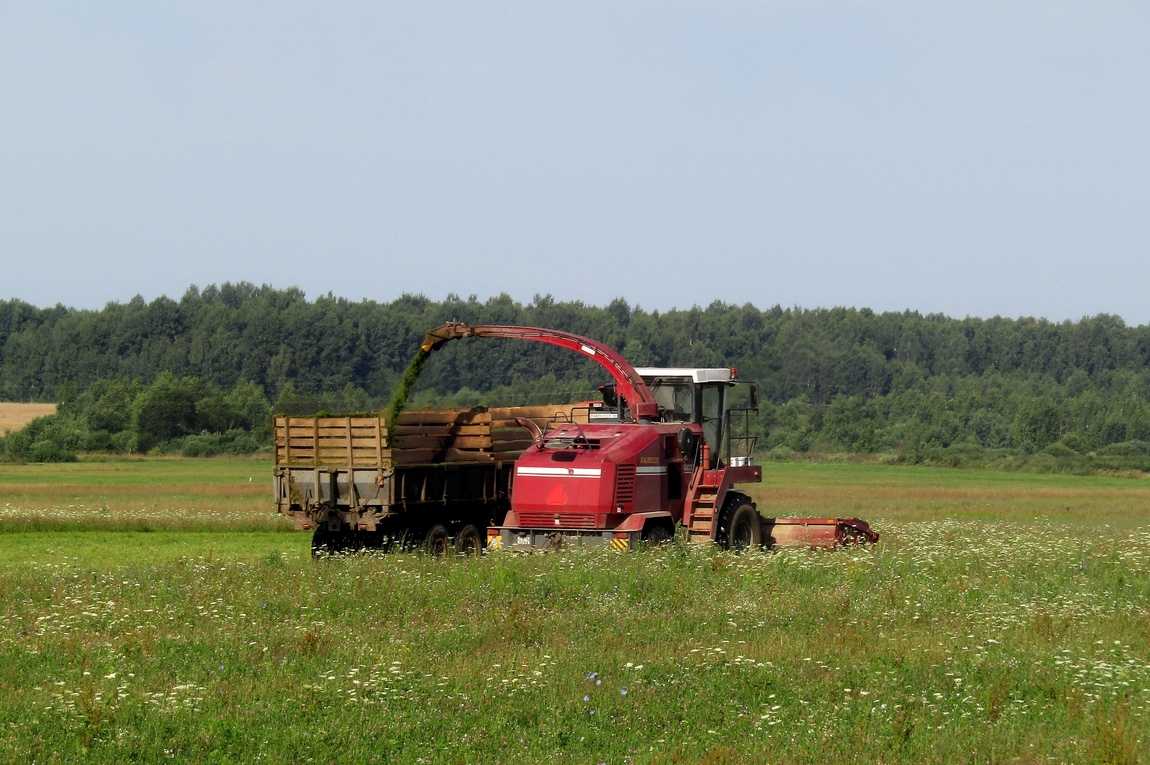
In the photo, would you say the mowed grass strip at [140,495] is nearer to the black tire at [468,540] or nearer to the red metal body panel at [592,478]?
the black tire at [468,540]

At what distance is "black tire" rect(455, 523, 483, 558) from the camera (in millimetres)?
23219

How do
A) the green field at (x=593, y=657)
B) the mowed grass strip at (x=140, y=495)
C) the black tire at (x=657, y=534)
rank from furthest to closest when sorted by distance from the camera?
A: 1. the mowed grass strip at (x=140, y=495)
2. the black tire at (x=657, y=534)
3. the green field at (x=593, y=657)

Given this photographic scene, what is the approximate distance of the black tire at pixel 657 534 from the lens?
66.8 feet

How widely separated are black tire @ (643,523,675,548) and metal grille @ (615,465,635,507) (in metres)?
0.56

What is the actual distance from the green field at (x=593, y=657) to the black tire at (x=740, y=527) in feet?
6.55

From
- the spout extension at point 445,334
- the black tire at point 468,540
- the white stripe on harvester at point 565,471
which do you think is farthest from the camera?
the black tire at point 468,540

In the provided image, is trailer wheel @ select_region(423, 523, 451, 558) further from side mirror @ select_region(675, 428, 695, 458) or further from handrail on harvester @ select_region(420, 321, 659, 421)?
side mirror @ select_region(675, 428, 695, 458)

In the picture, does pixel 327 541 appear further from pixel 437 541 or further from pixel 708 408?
pixel 708 408

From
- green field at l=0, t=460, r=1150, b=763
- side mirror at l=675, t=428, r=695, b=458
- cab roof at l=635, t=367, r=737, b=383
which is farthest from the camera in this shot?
cab roof at l=635, t=367, r=737, b=383

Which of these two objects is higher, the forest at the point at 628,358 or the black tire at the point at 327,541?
the forest at the point at 628,358

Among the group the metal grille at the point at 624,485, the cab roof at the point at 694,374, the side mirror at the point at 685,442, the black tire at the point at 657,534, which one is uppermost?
the cab roof at the point at 694,374

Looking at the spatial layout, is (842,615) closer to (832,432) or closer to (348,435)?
(348,435)

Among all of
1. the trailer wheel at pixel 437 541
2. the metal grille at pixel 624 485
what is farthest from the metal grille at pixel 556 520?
the trailer wheel at pixel 437 541

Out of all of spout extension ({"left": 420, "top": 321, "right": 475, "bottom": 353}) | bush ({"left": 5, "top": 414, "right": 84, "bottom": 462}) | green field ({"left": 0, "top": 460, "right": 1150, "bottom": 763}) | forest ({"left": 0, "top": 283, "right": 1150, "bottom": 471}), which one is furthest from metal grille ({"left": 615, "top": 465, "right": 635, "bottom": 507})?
bush ({"left": 5, "top": 414, "right": 84, "bottom": 462})
